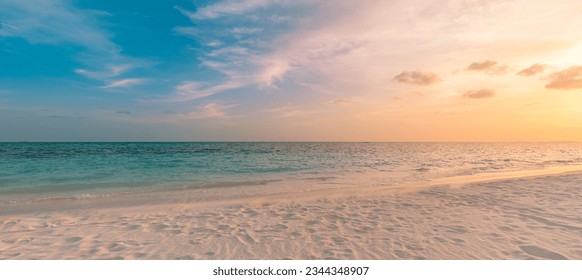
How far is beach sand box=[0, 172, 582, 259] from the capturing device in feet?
18.4

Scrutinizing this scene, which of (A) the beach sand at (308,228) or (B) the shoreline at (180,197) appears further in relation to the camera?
(B) the shoreline at (180,197)

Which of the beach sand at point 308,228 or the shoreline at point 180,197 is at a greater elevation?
the beach sand at point 308,228

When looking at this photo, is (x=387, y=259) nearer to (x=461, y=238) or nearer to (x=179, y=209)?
(x=461, y=238)

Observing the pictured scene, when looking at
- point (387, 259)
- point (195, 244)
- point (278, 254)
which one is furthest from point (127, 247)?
point (387, 259)

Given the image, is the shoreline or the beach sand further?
the shoreline

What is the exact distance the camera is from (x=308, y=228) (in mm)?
7023

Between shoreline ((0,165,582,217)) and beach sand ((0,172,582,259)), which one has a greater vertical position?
beach sand ((0,172,582,259))

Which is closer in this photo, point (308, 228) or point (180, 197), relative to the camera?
point (308, 228)

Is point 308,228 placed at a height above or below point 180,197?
above

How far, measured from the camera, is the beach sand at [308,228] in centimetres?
561

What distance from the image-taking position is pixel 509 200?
9.68m

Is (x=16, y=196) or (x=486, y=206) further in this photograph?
(x=16, y=196)
